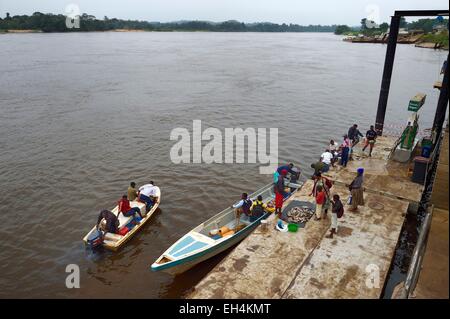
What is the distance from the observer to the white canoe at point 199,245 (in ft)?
38.1

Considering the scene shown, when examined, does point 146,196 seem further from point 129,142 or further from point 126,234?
point 129,142

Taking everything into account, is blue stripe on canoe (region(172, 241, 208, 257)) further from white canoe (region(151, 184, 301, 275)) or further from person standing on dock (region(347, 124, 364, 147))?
person standing on dock (region(347, 124, 364, 147))

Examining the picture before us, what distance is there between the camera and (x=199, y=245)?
40.6 ft

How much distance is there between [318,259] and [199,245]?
4074 mm

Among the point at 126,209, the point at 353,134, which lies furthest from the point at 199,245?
the point at 353,134

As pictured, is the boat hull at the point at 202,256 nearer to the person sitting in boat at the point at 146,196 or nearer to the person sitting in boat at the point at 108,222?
the person sitting in boat at the point at 108,222

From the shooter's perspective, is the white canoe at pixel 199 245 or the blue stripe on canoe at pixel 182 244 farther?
the blue stripe on canoe at pixel 182 244

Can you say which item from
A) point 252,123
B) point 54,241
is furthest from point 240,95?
point 54,241

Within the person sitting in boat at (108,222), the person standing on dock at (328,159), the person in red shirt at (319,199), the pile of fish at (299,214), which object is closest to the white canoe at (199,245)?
the pile of fish at (299,214)

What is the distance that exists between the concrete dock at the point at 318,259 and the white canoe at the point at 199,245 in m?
1.37

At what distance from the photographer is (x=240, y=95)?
4262cm

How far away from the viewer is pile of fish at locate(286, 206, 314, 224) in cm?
1285

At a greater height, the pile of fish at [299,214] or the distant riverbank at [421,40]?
the distant riverbank at [421,40]

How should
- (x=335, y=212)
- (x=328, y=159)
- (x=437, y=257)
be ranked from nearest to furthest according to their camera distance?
(x=437, y=257)
(x=335, y=212)
(x=328, y=159)
